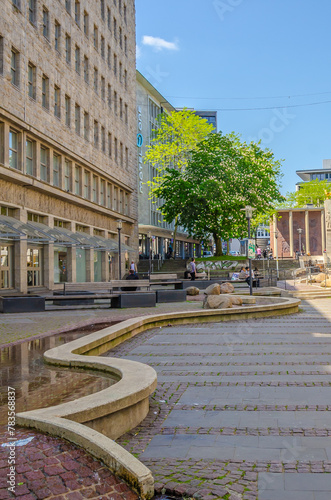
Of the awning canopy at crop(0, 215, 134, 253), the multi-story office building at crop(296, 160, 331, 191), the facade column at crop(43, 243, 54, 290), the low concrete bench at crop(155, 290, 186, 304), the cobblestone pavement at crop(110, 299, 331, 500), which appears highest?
the multi-story office building at crop(296, 160, 331, 191)

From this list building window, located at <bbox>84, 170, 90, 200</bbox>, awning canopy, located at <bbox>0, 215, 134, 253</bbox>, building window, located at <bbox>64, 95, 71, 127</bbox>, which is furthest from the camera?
building window, located at <bbox>84, 170, 90, 200</bbox>

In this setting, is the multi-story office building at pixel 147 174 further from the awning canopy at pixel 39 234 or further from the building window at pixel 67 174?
the awning canopy at pixel 39 234

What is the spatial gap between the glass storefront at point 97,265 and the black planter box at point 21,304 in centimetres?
2264

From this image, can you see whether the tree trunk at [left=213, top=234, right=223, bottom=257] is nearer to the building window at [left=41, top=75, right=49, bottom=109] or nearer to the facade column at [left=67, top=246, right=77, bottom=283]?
the facade column at [left=67, top=246, right=77, bottom=283]

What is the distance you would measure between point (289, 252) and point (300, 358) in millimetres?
49973

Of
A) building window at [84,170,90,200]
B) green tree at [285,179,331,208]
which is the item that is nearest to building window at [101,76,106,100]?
building window at [84,170,90,200]

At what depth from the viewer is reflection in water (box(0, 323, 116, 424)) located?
5848mm

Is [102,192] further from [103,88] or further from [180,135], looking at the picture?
[180,135]

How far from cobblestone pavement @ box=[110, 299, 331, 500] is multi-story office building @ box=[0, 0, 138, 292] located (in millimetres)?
15142

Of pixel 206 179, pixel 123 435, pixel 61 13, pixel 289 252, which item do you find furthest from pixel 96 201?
pixel 123 435

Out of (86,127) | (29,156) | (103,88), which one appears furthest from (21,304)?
(103,88)

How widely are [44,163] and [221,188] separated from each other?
1697cm

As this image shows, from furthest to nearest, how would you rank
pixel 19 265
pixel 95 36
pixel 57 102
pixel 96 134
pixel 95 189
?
pixel 95 36 < pixel 95 189 < pixel 96 134 < pixel 57 102 < pixel 19 265

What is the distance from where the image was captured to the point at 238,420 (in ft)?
19.4
